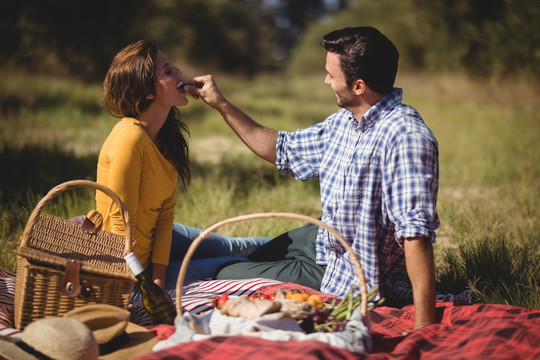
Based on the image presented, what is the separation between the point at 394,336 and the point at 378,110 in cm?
119

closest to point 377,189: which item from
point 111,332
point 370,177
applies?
point 370,177

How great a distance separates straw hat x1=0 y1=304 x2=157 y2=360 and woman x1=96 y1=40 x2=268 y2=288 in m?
0.68

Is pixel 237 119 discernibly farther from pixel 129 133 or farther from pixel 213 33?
pixel 213 33

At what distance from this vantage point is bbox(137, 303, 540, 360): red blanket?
206 cm

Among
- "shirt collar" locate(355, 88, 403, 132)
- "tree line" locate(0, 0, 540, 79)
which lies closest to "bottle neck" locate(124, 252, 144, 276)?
"shirt collar" locate(355, 88, 403, 132)

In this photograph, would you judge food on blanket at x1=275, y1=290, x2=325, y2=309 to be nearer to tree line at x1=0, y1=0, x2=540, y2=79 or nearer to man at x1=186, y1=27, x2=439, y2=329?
man at x1=186, y1=27, x2=439, y2=329

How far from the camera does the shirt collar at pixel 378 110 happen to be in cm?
290

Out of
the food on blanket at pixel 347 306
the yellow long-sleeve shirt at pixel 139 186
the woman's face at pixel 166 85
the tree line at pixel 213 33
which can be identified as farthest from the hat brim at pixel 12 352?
the tree line at pixel 213 33

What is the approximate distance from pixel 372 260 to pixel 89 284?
1442mm

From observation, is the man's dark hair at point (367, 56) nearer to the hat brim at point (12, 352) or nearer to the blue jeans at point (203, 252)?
the blue jeans at point (203, 252)

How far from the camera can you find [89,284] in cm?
252

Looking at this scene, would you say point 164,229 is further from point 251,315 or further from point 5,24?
point 5,24

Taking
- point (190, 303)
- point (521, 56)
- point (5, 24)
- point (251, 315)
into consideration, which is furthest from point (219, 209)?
point (521, 56)

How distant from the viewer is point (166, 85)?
10.3ft
